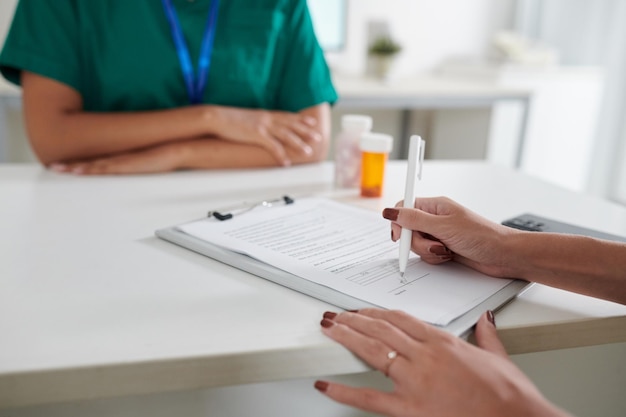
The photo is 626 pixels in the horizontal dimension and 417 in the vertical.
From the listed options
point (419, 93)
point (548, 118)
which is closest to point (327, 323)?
point (419, 93)

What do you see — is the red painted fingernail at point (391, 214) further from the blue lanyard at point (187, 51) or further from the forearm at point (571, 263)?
the blue lanyard at point (187, 51)

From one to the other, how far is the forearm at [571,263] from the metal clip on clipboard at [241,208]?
0.38 meters

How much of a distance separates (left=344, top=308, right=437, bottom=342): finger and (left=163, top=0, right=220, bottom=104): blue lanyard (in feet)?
2.94

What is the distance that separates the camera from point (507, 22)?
11.7 feet

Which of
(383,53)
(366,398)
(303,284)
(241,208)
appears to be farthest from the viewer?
(383,53)

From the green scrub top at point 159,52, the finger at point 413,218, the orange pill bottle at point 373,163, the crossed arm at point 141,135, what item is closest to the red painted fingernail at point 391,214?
the finger at point 413,218

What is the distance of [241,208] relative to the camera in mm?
949

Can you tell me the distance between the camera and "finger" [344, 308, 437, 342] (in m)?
0.57

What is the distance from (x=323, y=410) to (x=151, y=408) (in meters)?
0.22

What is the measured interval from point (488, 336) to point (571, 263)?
18cm

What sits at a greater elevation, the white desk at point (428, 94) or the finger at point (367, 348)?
the white desk at point (428, 94)

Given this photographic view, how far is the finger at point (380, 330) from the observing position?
1.85 ft

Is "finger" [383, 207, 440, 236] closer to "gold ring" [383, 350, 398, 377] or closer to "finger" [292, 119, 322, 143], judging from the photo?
"gold ring" [383, 350, 398, 377]

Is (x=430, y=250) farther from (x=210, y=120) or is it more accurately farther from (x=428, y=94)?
(x=428, y=94)
